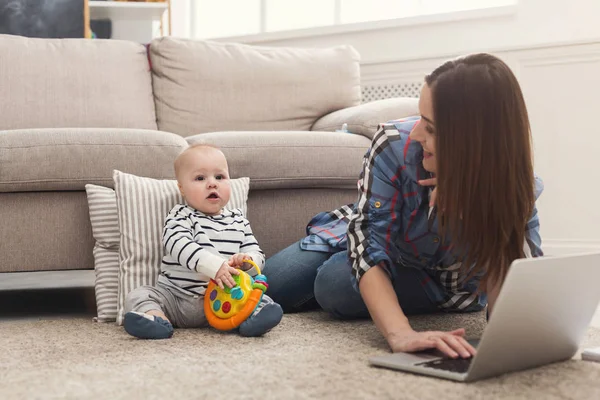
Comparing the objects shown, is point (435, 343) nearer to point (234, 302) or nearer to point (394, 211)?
point (394, 211)

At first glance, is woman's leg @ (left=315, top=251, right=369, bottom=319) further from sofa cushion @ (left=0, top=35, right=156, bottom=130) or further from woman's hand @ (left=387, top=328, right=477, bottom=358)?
sofa cushion @ (left=0, top=35, right=156, bottom=130)

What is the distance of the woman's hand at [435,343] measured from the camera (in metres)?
1.21

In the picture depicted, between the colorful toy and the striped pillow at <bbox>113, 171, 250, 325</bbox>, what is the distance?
24 cm

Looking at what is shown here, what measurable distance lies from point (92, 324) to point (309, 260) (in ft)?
1.71

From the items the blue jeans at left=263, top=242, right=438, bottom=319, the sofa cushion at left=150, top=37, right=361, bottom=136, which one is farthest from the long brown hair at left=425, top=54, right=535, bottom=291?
the sofa cushion at left=150, top=37, right=361, bottom=136

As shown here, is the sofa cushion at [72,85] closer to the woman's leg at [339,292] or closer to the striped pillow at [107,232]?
the striped pillow at [107,232]

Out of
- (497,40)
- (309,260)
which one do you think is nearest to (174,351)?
(309,260)

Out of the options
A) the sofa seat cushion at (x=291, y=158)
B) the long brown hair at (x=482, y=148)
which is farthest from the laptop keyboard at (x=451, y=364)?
the sofa seat cushion at (x=291, y=158)

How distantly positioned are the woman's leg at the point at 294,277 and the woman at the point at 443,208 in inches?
4.2

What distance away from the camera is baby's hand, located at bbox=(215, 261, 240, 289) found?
162 cm

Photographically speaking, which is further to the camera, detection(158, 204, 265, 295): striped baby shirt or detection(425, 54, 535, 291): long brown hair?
detection(158, 204, 265, 295): striped baby shirt

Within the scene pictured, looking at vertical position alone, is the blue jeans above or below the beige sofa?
below

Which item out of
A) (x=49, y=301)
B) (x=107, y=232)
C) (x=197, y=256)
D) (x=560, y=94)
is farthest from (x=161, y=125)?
(x=560, y=94)

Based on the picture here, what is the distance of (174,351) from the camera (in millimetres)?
1432
